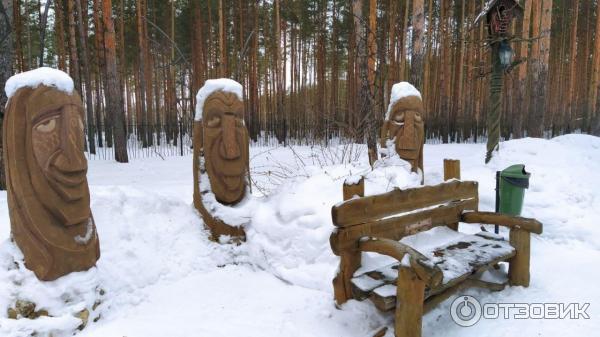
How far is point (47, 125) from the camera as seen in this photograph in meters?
2.67

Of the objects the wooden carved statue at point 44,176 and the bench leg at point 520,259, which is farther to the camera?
the bench leg at point 520,259

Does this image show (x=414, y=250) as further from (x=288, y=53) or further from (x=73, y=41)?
(x=288, y=53)

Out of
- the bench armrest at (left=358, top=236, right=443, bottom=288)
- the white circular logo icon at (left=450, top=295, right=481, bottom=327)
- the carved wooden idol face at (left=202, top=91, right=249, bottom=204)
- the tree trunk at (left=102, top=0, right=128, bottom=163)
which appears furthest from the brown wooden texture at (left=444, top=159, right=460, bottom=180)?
the tree trunk at (left=102, top=0, right=128, bottom=163)

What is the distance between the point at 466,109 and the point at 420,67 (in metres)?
9.90

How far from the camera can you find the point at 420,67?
8.06 m

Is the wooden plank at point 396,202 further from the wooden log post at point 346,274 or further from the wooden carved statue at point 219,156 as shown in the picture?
the wooden carved statue at point 219,156

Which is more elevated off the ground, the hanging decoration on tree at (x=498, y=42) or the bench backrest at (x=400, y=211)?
the hanging decoration on tree at (x=498, y=42)

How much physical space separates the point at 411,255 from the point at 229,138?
240 centimetres

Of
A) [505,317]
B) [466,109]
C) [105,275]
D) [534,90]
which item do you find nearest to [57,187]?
[105,275]

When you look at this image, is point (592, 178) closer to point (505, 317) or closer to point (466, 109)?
point (505, 317)

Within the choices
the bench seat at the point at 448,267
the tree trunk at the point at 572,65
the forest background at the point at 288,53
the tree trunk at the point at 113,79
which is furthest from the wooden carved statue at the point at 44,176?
the tree trunk at the point at 572,65

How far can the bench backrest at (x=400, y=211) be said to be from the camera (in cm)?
263

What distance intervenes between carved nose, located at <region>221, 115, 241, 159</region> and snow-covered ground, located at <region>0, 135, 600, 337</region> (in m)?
0.65

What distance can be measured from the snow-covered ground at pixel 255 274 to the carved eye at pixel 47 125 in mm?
931
